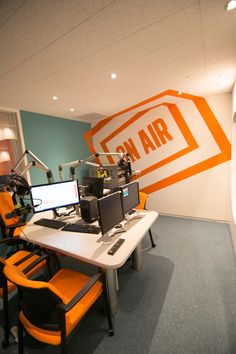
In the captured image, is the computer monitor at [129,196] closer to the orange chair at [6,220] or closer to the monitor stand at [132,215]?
the monitor stand at [132,215]

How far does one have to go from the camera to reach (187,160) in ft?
12.4

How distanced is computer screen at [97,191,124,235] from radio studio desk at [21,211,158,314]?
131 millimetres

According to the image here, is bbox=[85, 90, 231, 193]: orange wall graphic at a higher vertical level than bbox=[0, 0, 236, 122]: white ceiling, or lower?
lower

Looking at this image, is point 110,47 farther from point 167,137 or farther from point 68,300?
point 167,137

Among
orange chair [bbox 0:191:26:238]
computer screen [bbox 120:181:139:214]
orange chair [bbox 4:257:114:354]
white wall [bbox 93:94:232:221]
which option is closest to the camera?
orange chair [bbox 4:257:114:354]

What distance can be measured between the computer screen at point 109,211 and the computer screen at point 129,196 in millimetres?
117

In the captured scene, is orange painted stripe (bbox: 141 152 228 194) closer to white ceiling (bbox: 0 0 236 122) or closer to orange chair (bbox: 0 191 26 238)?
white ceiling (bbox: 0 0 236 122)

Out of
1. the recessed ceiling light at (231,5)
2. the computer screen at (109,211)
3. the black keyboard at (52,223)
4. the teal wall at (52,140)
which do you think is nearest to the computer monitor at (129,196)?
the computer screen at (109,211)

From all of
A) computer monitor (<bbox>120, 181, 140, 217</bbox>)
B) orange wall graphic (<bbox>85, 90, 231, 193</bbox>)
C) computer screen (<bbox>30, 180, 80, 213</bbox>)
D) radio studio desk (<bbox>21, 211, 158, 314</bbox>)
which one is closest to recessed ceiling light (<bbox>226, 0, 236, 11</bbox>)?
computer monitor (<bbox>120, 181, 140, 217</bbox>)

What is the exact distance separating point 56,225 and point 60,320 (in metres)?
1.16

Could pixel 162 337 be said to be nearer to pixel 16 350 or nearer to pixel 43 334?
pixel 43 334

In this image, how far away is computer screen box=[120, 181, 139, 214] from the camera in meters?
2.02

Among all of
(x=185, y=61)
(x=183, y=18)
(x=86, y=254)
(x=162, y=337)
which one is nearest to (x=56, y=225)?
(x=86, y=254)

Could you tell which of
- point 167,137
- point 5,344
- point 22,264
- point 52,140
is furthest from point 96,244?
point 167,137
